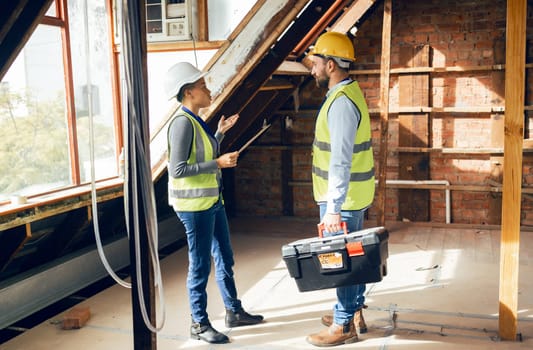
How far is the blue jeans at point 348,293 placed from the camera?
2912 millimetres

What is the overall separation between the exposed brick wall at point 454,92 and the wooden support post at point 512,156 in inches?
119

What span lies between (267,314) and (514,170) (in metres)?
1.71

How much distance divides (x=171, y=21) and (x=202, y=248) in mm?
1663

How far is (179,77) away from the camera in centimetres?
296

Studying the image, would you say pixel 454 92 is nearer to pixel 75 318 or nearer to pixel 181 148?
pixel 181 148

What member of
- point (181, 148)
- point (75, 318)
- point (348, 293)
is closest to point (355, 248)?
point (348, 293)

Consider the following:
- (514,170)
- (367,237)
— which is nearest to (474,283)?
(514,170)

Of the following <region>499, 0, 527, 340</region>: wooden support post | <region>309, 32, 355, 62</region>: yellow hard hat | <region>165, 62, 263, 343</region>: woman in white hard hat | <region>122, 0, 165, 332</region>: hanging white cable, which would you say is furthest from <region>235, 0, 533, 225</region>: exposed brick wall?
<region>122, 0, 165, 332</region>: hanging white cable

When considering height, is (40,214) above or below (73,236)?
above

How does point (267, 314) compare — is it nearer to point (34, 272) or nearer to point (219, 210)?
point (219, 210)

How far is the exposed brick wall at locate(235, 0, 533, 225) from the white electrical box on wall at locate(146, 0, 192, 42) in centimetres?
271

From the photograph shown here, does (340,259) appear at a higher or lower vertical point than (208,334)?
higher

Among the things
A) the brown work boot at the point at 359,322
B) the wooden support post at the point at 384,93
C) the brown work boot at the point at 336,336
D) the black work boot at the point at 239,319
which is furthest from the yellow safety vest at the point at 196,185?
the wooden support post at the point at 384,93

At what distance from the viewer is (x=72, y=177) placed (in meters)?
3.79
